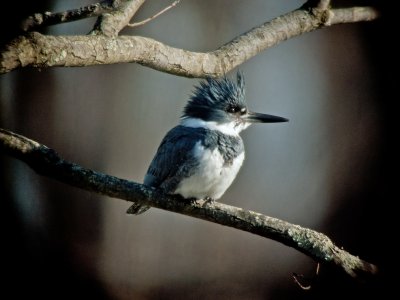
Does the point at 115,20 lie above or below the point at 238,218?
above

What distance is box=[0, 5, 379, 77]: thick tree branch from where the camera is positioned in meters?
1.24

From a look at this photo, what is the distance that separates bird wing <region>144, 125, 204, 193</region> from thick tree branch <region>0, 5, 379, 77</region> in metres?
0.40

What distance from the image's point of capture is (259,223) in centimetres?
154

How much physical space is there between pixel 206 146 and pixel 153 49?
0.56 metres

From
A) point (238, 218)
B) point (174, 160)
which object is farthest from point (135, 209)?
point (238, 218)

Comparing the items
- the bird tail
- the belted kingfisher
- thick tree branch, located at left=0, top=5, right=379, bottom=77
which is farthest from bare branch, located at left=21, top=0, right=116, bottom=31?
the bird tail

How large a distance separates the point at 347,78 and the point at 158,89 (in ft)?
3.26

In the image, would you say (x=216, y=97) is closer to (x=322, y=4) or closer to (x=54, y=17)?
(x=322, y=4)

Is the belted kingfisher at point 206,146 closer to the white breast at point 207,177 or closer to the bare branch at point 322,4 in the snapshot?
the white breast at point 207,177

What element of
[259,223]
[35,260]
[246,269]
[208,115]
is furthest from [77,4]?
[246,269]

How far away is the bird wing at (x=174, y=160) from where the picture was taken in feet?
6.32

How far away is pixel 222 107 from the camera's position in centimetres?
223

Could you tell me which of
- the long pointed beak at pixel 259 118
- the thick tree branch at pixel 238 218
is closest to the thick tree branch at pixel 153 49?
the thick tree branch at pixel 238 218

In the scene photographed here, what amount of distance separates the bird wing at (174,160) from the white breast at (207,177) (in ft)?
0.08
